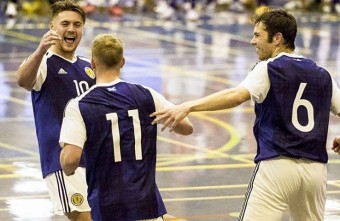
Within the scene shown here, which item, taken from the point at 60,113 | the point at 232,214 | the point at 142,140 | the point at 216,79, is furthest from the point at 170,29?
the point at 142,140

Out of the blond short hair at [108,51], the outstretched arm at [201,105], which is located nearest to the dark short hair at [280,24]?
the outstretched arm at [201,105]

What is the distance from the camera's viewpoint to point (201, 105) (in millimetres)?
7988

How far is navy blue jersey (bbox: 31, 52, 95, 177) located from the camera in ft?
31.9

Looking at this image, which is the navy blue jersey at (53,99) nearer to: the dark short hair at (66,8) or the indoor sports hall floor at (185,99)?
the dark short hair at (66,8)

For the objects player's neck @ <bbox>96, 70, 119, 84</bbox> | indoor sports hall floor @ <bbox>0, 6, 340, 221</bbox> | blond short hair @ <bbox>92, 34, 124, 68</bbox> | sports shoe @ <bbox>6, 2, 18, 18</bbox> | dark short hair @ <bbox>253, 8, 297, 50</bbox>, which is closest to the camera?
blond short hair @ <bbox>92, 34, 124, 68</bbox>

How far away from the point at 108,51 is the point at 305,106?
180 centimetres

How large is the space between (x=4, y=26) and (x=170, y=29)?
4.54 m

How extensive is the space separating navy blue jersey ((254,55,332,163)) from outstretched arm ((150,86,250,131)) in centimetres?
35

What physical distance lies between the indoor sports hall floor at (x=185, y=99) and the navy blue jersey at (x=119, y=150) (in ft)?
13.4

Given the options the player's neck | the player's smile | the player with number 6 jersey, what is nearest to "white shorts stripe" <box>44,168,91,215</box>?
the player's smile

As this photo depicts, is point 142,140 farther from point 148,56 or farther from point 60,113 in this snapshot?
point 148,56

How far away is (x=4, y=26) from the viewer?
1172 inches

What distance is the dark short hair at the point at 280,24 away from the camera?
8672mm

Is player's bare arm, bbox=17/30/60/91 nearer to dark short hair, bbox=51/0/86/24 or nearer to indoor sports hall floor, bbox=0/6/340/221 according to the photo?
dark short hair, bbox=51/0/86/24
